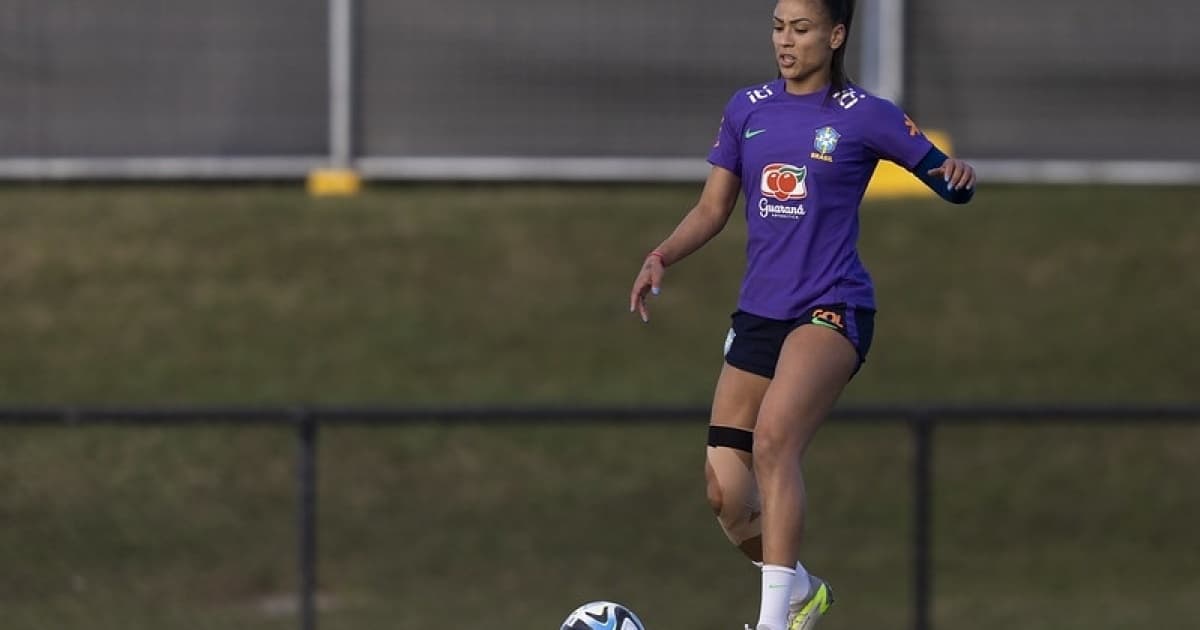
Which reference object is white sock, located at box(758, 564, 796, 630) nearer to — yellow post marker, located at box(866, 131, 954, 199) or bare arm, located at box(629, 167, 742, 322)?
bare arm, located at box(629, 167, 742, 322)

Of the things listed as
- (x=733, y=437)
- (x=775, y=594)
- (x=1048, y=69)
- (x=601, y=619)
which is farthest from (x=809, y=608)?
(x=1048, y=69)

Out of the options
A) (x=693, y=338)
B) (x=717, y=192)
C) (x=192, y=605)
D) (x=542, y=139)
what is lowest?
(x=192, y=605)

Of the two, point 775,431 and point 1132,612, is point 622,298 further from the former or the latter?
point 775,431

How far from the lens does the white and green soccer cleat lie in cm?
618

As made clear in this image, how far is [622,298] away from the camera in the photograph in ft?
42.8

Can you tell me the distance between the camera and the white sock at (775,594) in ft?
19.5

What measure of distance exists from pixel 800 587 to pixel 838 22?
167cm

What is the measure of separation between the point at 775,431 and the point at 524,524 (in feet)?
17.2

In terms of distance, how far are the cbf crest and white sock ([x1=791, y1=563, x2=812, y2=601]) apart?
1.21 meters

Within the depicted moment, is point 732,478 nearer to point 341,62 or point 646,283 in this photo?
point 646,283

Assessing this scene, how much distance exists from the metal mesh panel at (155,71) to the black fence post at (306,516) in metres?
4.45

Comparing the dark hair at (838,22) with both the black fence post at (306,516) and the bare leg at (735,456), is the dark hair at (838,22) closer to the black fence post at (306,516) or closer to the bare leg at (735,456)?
the bare leg at (735,456)

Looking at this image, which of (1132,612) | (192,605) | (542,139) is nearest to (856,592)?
(1132,612)

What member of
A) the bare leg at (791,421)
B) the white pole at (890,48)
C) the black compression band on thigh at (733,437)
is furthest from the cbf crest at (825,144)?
the white pole at (890,48)
